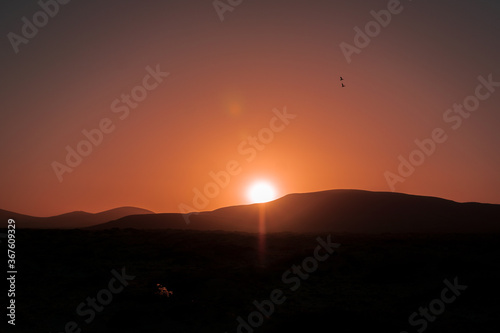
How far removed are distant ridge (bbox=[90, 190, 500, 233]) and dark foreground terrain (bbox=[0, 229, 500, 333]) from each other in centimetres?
3197

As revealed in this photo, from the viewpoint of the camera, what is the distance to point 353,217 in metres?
74.9

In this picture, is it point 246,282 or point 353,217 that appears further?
point 353,217

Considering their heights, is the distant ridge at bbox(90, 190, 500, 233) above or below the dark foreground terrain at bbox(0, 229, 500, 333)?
above

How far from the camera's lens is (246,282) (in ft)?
63.4

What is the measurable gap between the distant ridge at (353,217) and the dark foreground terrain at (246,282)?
105 feet

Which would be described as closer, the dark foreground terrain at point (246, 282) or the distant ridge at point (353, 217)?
the dark foreground terrain at point (246, 282)

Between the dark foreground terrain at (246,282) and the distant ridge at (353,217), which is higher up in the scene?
the distant ridge at (353,217)

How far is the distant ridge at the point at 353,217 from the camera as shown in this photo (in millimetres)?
63469

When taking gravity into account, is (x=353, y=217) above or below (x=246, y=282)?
above

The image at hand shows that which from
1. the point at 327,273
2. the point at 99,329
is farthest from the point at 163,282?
the point at 327,273

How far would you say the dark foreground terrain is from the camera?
14859mm

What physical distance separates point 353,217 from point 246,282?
58956mm

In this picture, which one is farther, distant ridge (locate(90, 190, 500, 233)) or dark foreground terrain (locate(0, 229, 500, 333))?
distant ridge (locate(90, 190, 500, 233))

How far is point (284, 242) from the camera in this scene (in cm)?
2720
